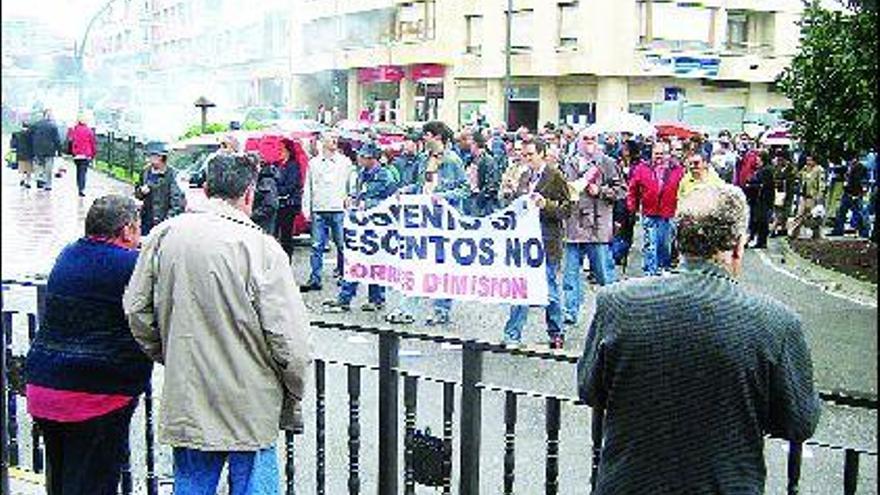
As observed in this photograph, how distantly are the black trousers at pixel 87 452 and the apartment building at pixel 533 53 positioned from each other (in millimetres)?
3333

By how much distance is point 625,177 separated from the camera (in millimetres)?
13297

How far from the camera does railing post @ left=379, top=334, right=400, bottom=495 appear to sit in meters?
3.99

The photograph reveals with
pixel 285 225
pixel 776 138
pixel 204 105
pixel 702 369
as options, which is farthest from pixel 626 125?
pixel 702 369

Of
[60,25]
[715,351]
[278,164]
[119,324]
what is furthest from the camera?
[278,164]

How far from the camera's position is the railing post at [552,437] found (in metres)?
3.58

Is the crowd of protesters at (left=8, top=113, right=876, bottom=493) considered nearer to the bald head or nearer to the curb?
the bald head

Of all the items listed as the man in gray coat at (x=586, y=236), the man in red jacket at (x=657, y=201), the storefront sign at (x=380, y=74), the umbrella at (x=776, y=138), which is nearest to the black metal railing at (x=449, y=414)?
the storefront sign at (x=380, y=74)

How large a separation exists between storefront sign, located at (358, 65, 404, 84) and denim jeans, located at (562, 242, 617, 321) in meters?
2.30

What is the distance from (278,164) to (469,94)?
244 inches

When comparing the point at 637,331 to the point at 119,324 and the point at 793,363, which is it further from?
the point at 119,324

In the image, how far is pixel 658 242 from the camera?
11.6 meters

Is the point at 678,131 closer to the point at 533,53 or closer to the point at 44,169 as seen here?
the point at 533,53

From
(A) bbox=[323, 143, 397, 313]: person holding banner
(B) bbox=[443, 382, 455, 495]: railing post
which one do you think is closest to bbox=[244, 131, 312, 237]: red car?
(A) bbox=[323, 143, 397, 313]: person holding banner

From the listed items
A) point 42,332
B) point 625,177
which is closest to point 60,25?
point 42,332
